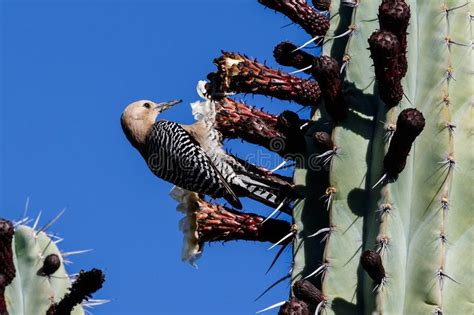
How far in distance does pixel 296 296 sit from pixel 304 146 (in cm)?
83

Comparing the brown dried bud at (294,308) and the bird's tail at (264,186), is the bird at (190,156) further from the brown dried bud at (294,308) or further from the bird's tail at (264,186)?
the brown dried bud at (294,308)

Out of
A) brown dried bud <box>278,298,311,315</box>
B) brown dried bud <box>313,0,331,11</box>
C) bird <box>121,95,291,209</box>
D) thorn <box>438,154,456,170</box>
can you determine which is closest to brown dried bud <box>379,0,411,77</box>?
thorn <box>438,154,456,170</box>

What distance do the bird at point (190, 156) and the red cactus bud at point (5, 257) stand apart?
85.9 inches

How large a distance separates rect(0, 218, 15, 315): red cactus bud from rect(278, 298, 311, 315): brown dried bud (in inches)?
39.8

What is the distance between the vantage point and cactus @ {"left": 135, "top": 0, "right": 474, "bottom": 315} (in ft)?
11.9

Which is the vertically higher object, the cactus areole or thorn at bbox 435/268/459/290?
the cactus areole

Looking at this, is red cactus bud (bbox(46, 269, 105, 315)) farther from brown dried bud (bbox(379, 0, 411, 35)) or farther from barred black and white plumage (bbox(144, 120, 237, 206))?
barred black and white plumage (bbox(144, 120, 237, 206))

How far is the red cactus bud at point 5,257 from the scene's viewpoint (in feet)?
11.7

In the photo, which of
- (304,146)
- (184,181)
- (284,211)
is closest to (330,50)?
(304,146)

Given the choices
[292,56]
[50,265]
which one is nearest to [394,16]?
[292,56]

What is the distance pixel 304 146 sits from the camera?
4293mm

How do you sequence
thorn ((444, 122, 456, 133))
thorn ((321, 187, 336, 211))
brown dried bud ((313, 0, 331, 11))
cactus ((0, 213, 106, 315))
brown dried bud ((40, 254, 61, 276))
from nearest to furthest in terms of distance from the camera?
1. thorn ((444, 122, 456, 133))
2. thorn ((321, 187, 336, 211))
3. cactus ((0, 213, 106, 315))
4. brown dried bud ((40, 254, 61, 276))
5. brown dried bud ((313, 0, 331, 11))

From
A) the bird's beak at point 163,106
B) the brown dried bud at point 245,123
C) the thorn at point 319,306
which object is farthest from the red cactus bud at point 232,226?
Result: the bird's beak at point 163,106

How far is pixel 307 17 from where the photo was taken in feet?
16.2
